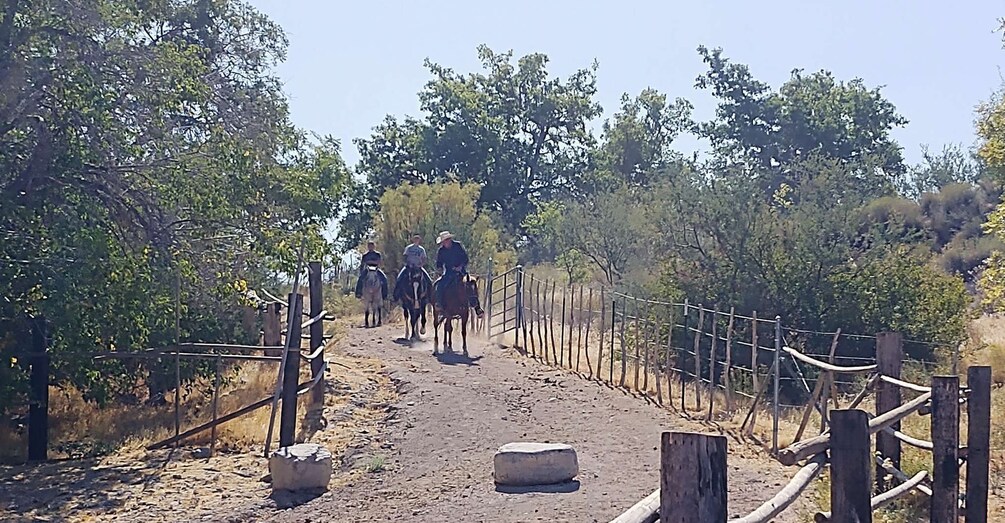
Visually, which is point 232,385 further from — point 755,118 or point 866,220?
point 755,118

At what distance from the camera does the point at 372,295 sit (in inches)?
1025

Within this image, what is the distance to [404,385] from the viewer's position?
1784 cm

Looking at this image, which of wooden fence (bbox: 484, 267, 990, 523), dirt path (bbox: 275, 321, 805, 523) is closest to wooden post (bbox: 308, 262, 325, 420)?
dirt path (bbox: 275, 321, 805, 523)

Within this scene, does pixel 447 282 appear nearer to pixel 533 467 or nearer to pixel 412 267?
pixel 412 267

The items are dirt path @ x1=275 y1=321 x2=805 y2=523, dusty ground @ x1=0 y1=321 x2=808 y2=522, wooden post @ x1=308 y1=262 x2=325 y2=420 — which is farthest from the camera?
wooden post @ x1=308 y1=262 x2=325 y2=420

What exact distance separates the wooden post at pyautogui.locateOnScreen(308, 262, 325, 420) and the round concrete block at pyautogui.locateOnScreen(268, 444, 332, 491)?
3.22m

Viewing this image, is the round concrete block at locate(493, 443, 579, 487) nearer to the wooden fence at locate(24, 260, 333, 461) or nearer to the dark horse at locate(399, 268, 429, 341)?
the wooden fence at locate(24, 260, 333, 461)

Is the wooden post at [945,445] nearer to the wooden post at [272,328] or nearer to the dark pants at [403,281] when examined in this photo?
the wooden post at [272,328]

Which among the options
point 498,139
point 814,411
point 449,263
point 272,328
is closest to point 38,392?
point 272,328

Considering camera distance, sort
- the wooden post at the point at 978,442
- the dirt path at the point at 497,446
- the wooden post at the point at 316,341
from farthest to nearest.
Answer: the wooden post at the point at 316,341 → the dirt path at the point at 497,446 → the wooden post at the point at 978,442

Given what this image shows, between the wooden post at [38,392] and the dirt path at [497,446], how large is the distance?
169 inches

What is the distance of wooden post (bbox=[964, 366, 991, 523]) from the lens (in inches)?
319

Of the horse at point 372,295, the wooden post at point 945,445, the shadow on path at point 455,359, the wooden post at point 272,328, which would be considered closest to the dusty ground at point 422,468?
the wooden post at point 272,328

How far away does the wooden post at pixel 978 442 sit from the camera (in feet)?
26.6
